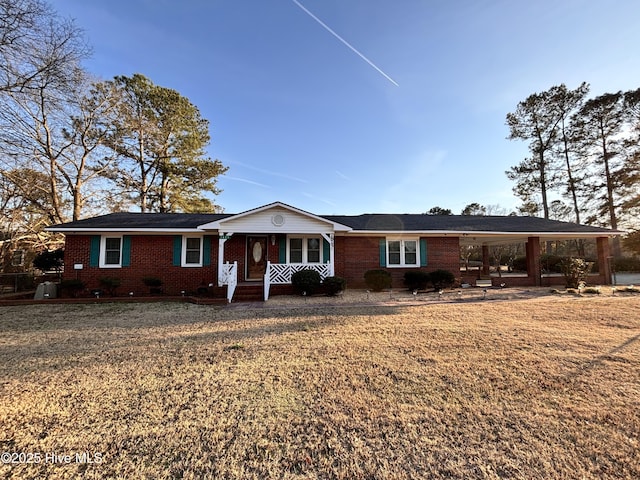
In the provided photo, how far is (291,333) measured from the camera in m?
6.15

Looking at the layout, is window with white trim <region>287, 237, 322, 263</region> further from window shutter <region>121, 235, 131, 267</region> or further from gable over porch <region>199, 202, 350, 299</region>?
window shutter <region>121, 235, 131, 267</region>

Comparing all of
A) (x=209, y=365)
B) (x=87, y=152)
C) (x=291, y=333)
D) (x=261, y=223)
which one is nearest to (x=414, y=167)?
(x=261, y=223)

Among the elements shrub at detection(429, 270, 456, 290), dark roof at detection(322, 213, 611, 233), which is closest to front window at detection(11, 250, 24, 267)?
dark roof at detection(322, 213, 611, 233)

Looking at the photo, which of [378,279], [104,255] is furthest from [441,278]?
[104,255]

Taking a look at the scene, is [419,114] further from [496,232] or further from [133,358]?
[133,358]

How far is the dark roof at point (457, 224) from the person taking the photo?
533 inches

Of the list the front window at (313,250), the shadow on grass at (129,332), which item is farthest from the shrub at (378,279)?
the shadow on grass at (129,332)

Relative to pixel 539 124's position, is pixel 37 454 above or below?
below

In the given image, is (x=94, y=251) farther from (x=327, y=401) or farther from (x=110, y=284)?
(x=327, y=401)

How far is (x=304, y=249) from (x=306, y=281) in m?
2.14

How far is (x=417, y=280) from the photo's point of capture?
12.6m

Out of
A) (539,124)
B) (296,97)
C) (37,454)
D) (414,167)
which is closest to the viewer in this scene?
(37,454)

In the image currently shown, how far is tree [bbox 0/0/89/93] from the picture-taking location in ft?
27.6

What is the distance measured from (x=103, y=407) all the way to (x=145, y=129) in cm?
2301
